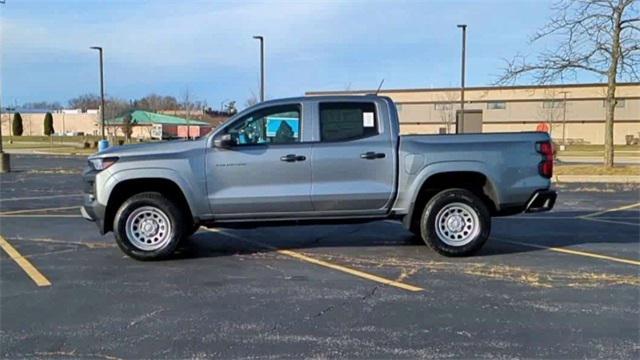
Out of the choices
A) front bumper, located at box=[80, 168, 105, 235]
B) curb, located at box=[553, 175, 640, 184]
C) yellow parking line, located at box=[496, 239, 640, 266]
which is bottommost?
yellow parking line, located at box=[496, 239, 640, 266]

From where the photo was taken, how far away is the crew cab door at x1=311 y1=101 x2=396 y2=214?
7.04m

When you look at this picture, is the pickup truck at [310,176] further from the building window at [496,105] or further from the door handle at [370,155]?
the building window at [496,105]

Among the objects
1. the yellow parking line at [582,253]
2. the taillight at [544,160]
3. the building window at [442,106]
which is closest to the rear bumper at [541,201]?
the taillight at [544,160]

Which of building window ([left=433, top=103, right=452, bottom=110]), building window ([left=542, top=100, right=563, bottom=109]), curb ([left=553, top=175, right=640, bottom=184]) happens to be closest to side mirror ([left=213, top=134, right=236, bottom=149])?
curb ([left=553, top=175, right=640, bottom=184])

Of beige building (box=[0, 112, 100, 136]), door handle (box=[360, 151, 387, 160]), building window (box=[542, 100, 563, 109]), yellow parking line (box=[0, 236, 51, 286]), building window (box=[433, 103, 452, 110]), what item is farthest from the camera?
beige building (box=[0, 112, 100, 136])

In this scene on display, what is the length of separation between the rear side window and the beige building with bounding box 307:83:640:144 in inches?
2351

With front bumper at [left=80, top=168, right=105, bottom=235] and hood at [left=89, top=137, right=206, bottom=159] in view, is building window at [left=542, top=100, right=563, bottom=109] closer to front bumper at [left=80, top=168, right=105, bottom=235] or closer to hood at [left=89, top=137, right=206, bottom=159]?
hood at [left=89, top=137, right=206, bottom=159]

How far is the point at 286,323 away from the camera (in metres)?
4.81

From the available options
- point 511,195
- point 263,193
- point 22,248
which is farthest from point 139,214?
point 511,195

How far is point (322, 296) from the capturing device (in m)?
5.55

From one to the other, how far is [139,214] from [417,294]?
3.52 m

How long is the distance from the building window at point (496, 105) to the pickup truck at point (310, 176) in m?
69.7

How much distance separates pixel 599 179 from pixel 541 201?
43.2 ft

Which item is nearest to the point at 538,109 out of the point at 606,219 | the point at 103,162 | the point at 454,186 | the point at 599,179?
the point at 599,179
